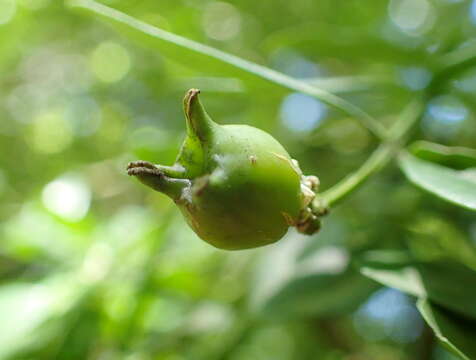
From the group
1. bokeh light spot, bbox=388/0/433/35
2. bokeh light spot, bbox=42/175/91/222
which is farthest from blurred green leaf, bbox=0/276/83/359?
bokeh light spot, bbox=388/0/433/35

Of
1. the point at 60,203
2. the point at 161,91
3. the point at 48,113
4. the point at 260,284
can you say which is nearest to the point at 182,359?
the point at 260,284

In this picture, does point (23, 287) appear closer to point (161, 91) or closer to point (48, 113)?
point (161, 91)

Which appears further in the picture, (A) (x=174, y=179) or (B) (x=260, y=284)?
(B) (x=260, y=284)

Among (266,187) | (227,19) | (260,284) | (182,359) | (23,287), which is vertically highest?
(266,187)

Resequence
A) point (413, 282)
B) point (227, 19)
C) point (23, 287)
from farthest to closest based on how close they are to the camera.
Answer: point (227, 19) → point (23, 287) → point (413, 282)

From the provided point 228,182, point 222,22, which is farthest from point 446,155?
point 222,22

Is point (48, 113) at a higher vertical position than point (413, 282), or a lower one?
lower

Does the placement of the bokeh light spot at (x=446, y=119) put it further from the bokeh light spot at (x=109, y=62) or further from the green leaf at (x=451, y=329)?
the bokeh light spot at (x=109, y=62)
